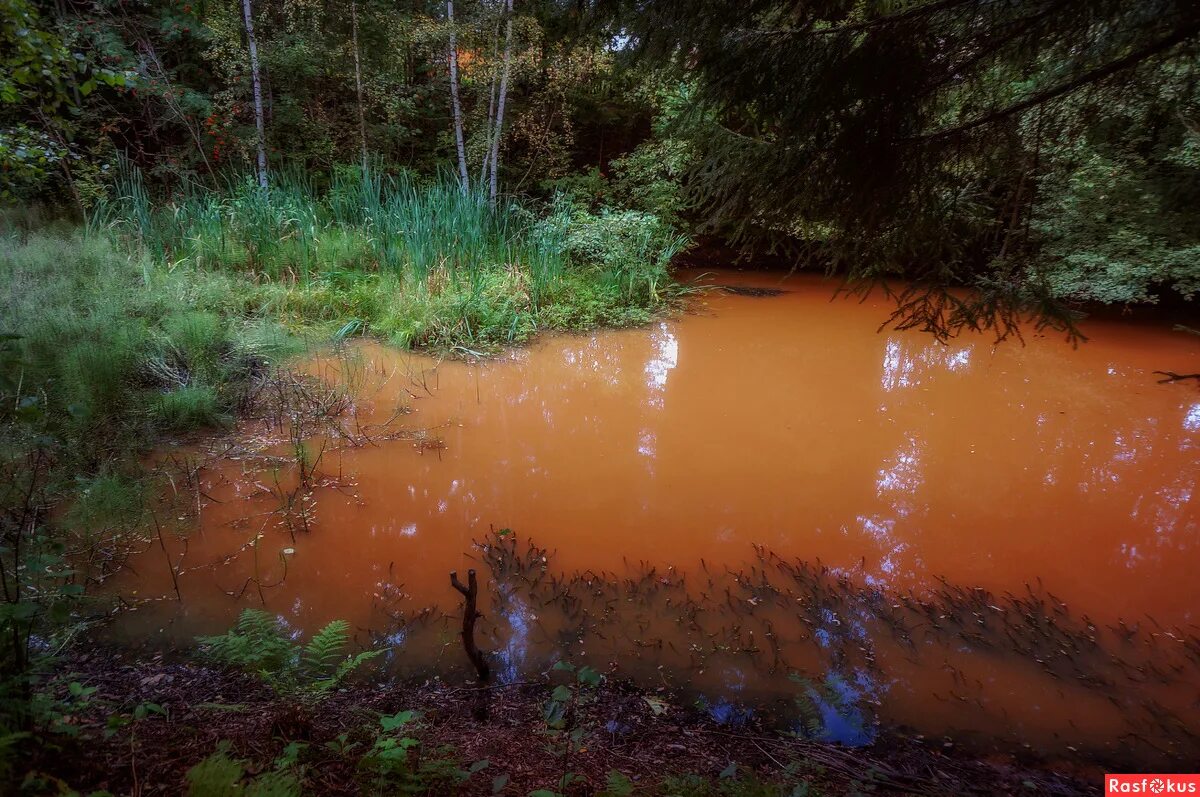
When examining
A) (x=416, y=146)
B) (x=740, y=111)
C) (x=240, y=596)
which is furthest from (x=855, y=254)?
(x=416, y=146)

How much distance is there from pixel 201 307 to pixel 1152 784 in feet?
19.2

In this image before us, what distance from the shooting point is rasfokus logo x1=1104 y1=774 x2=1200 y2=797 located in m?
1.70

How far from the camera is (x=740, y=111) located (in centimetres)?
227

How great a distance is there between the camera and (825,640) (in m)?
2.24

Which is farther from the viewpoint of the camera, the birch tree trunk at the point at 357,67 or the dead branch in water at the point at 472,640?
the birch tree trunk at the point at 357,67

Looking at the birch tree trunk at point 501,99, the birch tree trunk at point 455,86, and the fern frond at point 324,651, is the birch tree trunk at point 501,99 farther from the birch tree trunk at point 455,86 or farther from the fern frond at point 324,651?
the fern frond at point 324,651

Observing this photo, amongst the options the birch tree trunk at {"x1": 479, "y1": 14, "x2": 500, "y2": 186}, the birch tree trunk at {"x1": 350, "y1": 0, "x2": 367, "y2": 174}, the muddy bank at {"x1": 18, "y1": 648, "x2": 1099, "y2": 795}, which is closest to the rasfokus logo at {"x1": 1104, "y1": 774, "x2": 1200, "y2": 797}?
the muddy bank at {"x1": 18, "y1": 648, "x2": 1099, "y2": 795}

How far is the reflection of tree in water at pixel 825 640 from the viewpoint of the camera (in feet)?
6.49

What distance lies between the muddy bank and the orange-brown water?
15 cm

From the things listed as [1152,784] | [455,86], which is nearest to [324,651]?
[1152,784]

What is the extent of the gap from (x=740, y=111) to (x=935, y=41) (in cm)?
65

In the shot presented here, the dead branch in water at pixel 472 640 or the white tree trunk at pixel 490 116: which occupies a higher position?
the white tree trunk at pixel 490 116

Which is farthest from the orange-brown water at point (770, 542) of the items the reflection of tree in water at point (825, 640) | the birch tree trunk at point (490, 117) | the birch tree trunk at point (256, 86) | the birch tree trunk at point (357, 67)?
the birch tree trunk at point (357, 67)

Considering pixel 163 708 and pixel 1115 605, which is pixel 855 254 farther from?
pixel 163 708
